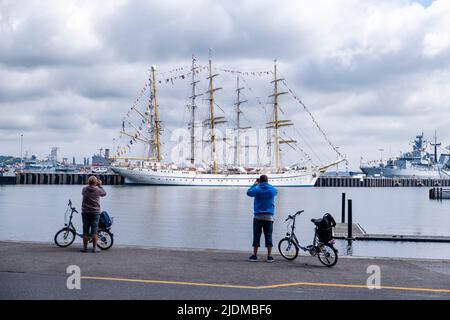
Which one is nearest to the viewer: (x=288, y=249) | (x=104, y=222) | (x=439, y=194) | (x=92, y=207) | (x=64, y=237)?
(x=288, y=249)

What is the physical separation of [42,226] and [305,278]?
23828 millimetres

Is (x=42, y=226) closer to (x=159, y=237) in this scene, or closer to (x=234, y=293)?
(x=159, y=237)

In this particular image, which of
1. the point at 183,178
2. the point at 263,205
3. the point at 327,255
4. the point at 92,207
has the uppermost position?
the point at 183,178

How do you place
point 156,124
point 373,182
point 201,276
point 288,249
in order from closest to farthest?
1. point 201,276
2. point 288,249
3. point 156,124
4. point 373,182

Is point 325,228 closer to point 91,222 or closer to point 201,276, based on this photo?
point 201,276

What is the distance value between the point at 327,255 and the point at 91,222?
20.3ft

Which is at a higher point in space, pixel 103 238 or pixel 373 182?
pixel 373 182

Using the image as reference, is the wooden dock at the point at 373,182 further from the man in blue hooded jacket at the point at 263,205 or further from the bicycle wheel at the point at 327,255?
the bicycle wheel at the point at 327,255

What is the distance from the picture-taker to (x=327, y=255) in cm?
1337

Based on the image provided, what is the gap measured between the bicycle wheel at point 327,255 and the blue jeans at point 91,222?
5.86 meters

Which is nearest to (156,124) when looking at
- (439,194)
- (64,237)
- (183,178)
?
(183,178)

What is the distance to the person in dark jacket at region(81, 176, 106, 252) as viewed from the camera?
49.0 ft

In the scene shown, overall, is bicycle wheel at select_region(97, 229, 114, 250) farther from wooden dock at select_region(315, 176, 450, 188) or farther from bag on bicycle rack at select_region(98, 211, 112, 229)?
wooden dock at select_region(315, 176, 450, 188)

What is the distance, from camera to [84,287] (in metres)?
10.3
